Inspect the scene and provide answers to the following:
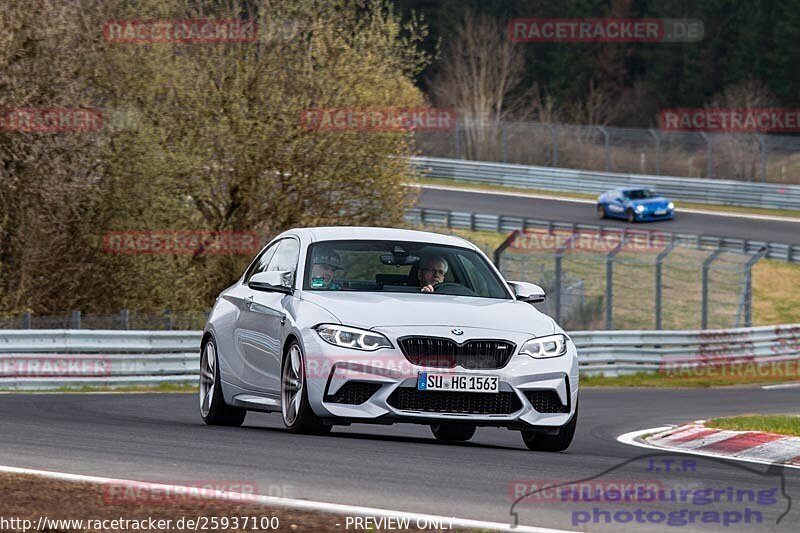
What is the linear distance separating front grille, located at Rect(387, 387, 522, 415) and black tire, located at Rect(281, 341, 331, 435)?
0.65m

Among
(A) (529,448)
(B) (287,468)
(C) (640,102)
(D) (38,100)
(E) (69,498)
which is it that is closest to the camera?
(E) (69,498)

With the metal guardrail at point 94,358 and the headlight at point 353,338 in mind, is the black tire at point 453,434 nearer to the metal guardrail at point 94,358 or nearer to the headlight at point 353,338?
the headlight at point 353,338

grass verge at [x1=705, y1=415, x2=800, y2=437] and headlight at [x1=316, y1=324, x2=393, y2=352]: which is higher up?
headlight at [x1=316, y1=324, x2=393, y2=352]

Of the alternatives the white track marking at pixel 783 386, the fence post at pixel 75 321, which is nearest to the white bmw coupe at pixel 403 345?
the fence post at pixel 75 321

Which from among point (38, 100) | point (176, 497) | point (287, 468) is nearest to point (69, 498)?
point (176, 497)

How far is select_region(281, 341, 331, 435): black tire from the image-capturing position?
10.5 m

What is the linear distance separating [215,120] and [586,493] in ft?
69.3

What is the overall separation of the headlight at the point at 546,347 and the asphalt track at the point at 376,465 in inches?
27.6

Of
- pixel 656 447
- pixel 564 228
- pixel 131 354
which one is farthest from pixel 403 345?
pixel 564 228

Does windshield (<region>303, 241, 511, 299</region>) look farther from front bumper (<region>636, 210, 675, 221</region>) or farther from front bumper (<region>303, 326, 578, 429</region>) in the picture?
front bumper (<region>636, 210, 675, 221</region>)

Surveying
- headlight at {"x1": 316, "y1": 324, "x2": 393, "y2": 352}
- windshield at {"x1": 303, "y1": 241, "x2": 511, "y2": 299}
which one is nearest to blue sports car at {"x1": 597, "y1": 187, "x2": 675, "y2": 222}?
windshield at {"x1": 303, "y1": 241, "x2": 511, "y2": 299}

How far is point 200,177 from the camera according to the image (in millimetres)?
28297

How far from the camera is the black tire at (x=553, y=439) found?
10812 millimetres

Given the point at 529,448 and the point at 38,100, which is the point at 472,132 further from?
the point at 529,448
